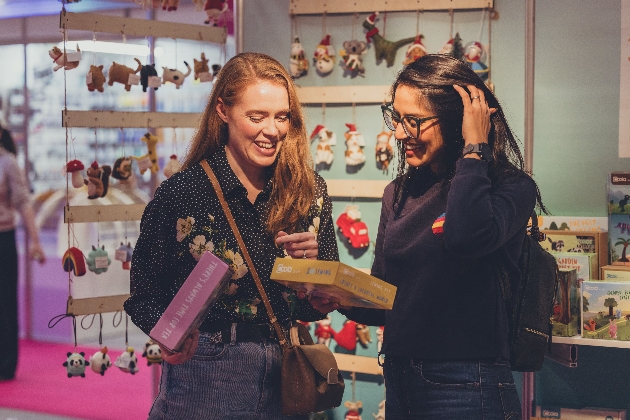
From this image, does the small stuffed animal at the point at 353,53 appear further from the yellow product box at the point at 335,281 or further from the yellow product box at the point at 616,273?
the yellow product box at the point at 335,281

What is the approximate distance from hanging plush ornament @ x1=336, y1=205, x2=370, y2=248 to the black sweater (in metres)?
1.68

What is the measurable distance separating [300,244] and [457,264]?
1.28 feet

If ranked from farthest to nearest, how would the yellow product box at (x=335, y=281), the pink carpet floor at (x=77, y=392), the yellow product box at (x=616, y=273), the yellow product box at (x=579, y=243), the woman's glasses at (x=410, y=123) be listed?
the pink carpet floor at (x=77, y=392) → the yellow product box at (x=579, y=243) → the yellow product box at (x=616, y=273) → the woman's glasses at (x=410, y=123) → the yellow product box at (x=335, y=281)

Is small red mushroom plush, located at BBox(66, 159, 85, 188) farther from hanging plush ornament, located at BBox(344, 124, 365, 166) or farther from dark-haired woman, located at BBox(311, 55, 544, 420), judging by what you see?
dark-haired woman, located at BBox(311, 55, 544, 420)

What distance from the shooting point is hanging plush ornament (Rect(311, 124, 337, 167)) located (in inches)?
149

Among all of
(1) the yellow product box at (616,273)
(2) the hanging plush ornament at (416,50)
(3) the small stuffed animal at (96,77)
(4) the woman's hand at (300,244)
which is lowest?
(1) the yellow product box at (616,273)

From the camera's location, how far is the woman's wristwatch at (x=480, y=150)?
1.93 metres

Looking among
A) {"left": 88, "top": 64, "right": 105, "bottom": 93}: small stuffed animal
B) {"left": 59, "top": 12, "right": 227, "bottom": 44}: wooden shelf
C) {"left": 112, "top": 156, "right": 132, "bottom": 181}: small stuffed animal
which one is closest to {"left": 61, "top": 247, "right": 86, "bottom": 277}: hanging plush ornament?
{"left": 112, "top": 156, "right": 132, "bottom": 181}: small stuffed animal

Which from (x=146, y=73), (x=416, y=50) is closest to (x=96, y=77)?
(x=146, y=73)

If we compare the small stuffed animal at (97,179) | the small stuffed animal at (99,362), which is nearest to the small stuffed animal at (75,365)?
the small stuffed animal at (99,362)

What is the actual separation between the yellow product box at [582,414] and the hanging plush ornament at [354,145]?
1.38 m

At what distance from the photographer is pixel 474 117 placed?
6.42 ft

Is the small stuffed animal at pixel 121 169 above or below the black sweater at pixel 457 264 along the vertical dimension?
above

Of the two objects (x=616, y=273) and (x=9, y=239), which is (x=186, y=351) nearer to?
(x=616, y=273)
